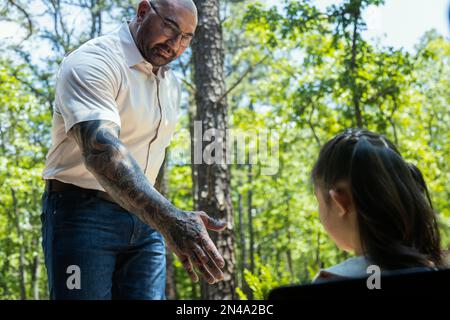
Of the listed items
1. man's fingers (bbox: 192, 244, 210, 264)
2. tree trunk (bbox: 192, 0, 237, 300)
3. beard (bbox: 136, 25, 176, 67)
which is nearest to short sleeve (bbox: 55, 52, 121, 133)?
beard (bbox: 136, 25, 176, 67)

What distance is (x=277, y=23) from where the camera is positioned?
8.54 metres

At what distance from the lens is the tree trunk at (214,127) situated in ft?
20.0

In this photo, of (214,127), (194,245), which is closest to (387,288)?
(194,245)

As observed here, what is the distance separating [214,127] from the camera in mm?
6316

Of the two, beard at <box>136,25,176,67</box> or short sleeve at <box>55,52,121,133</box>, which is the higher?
beard at <box>136,25,176,67</box>

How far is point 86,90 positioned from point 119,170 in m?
0.38

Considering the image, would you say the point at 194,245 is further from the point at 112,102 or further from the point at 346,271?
the point at 112,102

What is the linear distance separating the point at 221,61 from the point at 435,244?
5.35 meters

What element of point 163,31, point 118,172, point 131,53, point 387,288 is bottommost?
point 387,288

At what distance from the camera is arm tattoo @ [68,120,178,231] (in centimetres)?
156

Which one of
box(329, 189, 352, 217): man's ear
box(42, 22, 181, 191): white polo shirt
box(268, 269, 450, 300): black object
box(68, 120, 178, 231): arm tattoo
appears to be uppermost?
box(42, 22, 181, 191): white polo shirt

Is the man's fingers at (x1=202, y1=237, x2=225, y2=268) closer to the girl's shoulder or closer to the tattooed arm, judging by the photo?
the tattooed arm

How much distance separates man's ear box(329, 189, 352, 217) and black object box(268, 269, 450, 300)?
1.77 ft

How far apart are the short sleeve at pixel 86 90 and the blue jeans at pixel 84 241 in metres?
0.34
